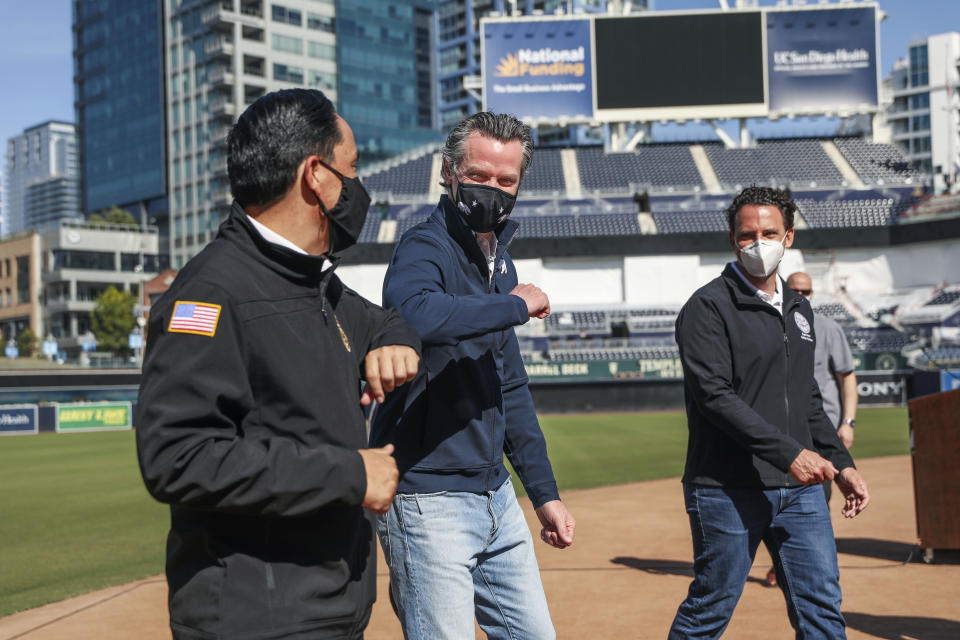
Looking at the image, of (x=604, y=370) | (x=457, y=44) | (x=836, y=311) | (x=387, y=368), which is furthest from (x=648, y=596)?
(x=457, y=44)

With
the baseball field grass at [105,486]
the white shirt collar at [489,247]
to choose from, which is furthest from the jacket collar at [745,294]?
the baseball field grass at [105,486]

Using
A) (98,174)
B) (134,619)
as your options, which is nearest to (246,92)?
(98,174)

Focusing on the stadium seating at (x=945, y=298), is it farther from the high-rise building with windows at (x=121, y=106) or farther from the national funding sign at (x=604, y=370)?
the high-rise building with windows at (x=121, y=106)

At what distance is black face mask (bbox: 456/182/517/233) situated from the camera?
11.4ft

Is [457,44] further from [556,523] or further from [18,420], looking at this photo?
[556,523]

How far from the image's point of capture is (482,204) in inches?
137

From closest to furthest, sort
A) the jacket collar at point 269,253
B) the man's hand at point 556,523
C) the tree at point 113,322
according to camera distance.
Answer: the jacket collar at point 269,253 → the man's hand at point 556,523 → the tree at point 113,322

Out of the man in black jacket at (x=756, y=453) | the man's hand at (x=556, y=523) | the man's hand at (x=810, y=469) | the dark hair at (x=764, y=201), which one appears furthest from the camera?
the dark hair at (x=764, y=201)

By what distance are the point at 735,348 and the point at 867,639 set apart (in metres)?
2.88

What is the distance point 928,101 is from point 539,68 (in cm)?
8117

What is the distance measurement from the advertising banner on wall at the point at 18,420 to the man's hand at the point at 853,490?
3545 cm

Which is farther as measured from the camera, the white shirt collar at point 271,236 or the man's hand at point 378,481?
the white shirt collar at point 271,236

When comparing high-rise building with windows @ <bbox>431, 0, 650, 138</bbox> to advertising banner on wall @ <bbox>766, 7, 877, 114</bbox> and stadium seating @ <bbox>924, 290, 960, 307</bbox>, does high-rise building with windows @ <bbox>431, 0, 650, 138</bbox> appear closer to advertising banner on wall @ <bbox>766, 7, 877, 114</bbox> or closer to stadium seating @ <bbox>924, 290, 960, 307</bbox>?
advertising banner on wall @ <bbox>766, 7, 877, 114</bbox>

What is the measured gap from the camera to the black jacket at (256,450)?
2100mm
